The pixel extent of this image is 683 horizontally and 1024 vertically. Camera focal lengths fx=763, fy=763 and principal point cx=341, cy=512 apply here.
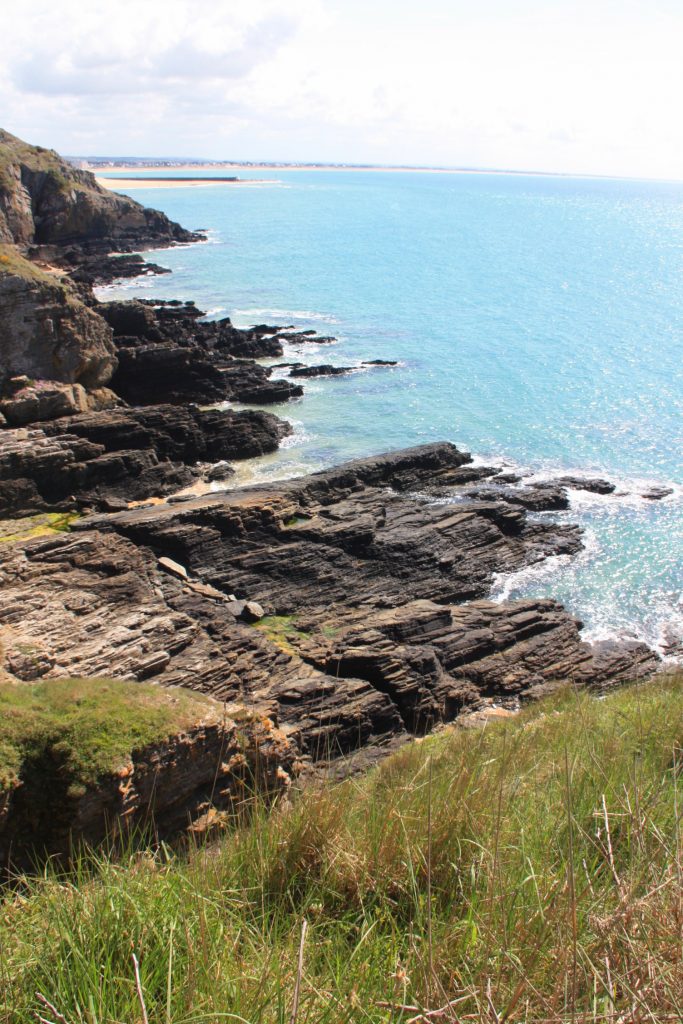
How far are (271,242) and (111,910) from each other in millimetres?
102831

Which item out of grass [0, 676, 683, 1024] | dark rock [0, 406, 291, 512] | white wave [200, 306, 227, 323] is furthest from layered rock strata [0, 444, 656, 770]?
white wave [200, 306, 227, 323]

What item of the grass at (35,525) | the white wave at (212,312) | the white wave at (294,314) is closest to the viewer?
the grass at (35,525)

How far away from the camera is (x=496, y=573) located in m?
23.8

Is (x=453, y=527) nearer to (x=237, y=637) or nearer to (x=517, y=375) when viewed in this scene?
(x=237, y=637)

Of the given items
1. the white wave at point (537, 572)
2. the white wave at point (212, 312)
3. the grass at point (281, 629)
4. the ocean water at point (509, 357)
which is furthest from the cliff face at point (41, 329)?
the white wave at point (212, 312)

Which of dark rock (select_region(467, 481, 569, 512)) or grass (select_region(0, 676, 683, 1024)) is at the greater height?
grass (select_region(0, 676, 683, 1024))

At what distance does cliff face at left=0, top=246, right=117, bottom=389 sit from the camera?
95.5 ft

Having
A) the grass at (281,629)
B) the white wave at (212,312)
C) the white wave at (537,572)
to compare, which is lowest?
the white wave at (537,572)

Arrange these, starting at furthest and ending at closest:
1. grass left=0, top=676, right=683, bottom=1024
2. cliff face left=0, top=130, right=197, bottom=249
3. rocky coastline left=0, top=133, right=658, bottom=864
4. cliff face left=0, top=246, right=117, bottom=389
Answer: cliff face left=0, top=130, right=197, bottom=249 → cliff face left=0, top=246, right=117, bottom=389 → rocky coastline left=0, top=133, right=658, bottom=864 → grass left=0, top=676, right=683, bottom=1024

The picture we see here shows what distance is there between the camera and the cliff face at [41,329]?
95.5ft

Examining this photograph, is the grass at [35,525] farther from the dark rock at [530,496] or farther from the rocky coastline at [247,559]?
the dark rock at [530,496]

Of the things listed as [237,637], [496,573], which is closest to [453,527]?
[496,573]

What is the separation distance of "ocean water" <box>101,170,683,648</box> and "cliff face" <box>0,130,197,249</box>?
19.3 feet

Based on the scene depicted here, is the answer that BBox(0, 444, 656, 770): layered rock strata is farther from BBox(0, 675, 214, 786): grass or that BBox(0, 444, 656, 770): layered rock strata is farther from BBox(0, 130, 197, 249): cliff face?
BBox(0, 130, 197, 249): cliff face
